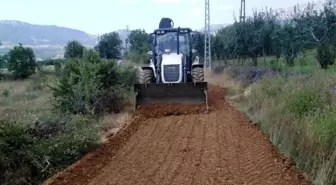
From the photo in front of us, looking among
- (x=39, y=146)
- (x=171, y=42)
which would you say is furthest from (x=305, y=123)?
(x=171, y=42)

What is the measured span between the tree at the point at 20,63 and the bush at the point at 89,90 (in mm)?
24664

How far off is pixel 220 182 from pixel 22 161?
3.16 metres

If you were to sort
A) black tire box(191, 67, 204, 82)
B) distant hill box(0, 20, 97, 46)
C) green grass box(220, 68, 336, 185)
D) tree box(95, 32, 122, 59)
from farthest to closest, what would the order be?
distant hill box(0, 20, 97, 46) → tree box(95, 32, 122, 59) → black tire box(191, 67, 204, 82) → green grass box(220, 68, 336, 185)

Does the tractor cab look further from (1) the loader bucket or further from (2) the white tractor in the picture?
(1) the loader bucket

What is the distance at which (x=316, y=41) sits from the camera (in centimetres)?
2103

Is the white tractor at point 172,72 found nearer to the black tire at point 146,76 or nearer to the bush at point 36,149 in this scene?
the black tire at point 146,76

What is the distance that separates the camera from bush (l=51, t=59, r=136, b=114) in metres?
11.6

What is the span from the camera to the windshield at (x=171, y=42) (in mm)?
14688

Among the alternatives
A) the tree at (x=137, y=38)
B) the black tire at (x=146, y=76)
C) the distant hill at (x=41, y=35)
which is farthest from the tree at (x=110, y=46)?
the distant hill at (x=41, y=35)

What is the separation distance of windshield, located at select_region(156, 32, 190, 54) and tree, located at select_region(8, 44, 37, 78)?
25.1 meters

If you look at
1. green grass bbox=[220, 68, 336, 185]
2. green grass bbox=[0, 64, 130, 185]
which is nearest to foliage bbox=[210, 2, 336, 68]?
green grass bbox=[220, 68, 336, 185]

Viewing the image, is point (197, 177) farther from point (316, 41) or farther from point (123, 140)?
point (316, 41)

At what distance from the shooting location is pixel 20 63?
36.6 metres

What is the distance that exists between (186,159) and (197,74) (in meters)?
7.15
